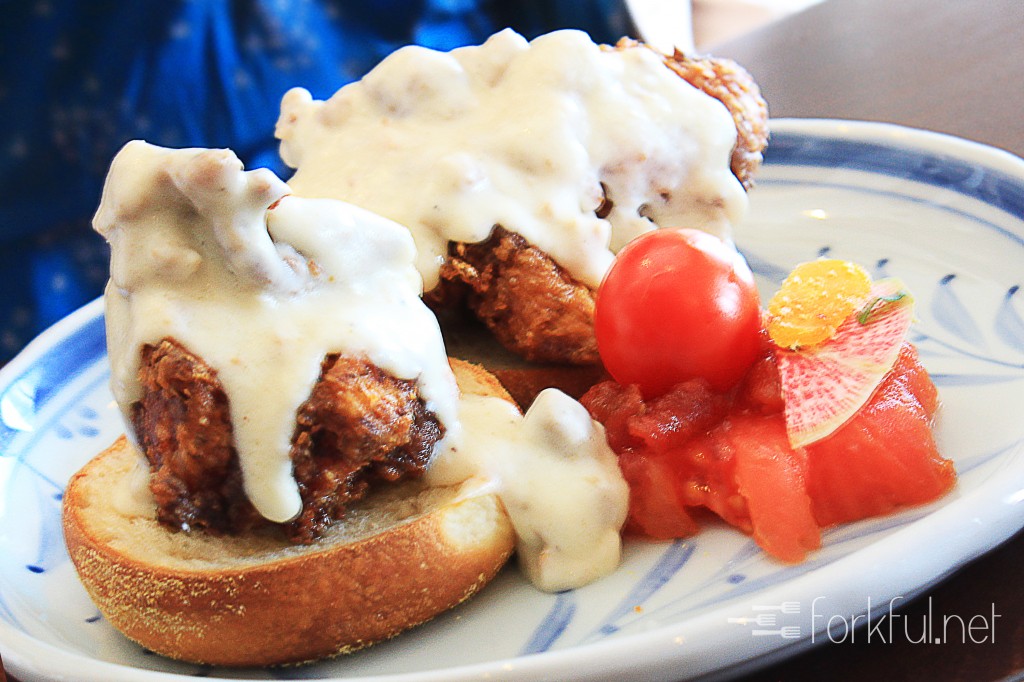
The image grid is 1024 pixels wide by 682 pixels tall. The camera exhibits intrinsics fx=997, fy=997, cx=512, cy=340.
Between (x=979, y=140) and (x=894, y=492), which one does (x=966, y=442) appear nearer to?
(x=894, y=492)

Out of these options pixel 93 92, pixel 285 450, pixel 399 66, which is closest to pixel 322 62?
pixel 93 92

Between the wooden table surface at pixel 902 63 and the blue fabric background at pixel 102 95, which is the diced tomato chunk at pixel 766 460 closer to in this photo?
the wooden table surface at pixel 902 63

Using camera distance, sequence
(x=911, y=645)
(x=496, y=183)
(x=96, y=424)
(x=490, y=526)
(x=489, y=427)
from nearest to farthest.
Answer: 1. (x=911, y=645)
2. (x=490, y=526)
3. (x=489, y=427)
4. (x=496, y=183)
5. (x=96, y=424)

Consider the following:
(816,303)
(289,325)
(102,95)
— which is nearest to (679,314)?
(816,303)

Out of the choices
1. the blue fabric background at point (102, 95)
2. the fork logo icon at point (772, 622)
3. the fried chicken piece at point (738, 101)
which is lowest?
the blue fabric background at point (102, 95)

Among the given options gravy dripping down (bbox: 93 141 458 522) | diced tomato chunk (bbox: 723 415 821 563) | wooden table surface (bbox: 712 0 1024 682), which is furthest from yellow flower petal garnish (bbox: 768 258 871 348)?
gravy dripping down (bbox: 93 141 458 522)

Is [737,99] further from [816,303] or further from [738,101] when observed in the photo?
[816,303]

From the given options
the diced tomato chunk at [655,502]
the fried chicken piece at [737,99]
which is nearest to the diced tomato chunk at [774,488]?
the diced tomato chunk at [655,502]
